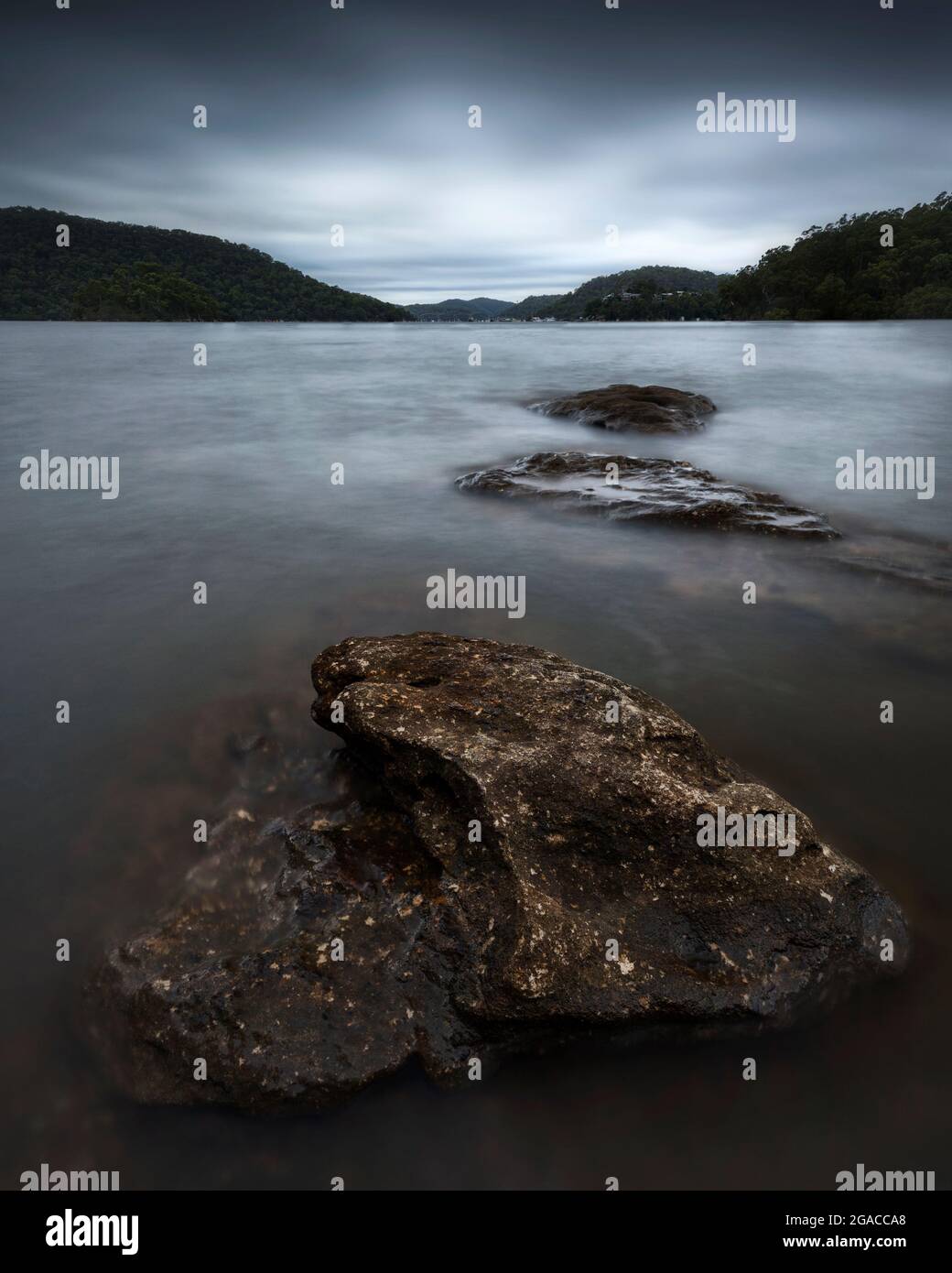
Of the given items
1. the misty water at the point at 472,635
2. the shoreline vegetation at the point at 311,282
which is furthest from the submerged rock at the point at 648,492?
the shoreline vegetation at the point at 311,282

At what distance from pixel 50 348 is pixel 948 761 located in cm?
6068

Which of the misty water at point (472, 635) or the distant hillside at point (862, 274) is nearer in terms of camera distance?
the misty water at point (472, 635)

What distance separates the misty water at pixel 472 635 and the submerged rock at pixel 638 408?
121 cm

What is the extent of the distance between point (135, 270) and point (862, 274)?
364ft

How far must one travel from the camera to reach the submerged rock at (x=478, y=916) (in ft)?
10.5

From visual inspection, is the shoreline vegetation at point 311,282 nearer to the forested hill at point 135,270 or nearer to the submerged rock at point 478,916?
the forested hill at point 135,270

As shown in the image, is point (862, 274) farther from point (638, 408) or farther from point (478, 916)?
point (478, 916)

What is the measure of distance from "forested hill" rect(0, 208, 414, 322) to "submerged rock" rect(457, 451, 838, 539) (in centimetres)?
12689

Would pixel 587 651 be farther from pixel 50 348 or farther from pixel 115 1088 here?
pixel 50 348

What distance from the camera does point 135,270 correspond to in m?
121
